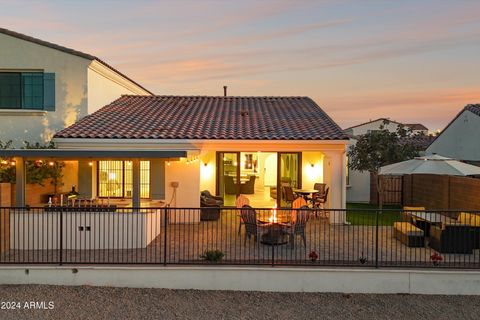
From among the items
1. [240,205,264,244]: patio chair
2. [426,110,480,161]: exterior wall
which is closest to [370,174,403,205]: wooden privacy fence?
[426,110,480,161]: exterior wall

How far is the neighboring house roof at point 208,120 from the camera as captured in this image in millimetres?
13484

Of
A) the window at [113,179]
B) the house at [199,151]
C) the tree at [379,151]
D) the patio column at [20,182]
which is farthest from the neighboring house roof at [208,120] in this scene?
the patio column at [20,182]

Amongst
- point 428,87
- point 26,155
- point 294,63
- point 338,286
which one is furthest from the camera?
point 428,87

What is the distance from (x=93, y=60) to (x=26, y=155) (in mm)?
6092

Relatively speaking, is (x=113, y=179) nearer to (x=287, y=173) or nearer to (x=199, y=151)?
(x=199, y=151)

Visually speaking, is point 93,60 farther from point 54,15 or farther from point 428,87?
point 428,87

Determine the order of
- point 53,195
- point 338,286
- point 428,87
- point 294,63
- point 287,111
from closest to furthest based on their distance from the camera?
point 338,286 < point 53,195 < point 287,111 < point 294,63 < point 428,87

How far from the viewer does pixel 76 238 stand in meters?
9.96

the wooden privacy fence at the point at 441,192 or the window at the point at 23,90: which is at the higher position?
the window at the point at 23,90

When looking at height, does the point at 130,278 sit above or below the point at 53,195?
below

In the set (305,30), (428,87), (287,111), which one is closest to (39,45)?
(287,111)

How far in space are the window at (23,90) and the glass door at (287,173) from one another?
362 inches

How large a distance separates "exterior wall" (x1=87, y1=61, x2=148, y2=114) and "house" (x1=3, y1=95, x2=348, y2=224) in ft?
1.34

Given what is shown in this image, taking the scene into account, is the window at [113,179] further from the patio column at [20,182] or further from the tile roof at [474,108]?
the tile roof at [474,108]
